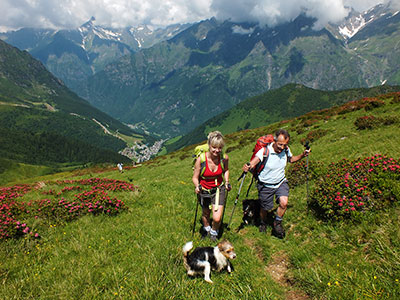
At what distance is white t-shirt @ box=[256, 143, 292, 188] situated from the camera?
267 inches

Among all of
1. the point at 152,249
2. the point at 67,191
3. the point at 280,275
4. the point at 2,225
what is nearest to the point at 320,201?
the point at 280,275

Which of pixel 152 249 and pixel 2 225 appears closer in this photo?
pixel 152 249

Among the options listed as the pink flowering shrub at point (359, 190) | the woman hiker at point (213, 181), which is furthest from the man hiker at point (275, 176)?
the pink flowering shrub at point (359, 190)

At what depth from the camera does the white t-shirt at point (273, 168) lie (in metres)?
6.79

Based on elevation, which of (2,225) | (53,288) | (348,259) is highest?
(2,225)

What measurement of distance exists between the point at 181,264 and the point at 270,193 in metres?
3.61

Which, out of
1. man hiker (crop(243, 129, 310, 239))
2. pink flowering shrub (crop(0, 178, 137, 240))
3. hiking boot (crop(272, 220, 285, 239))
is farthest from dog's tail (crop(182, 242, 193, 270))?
pink flowering shrub (crop(0, 178, 137, 240))

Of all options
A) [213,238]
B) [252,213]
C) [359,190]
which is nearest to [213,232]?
[213,238]

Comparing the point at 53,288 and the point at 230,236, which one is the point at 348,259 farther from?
the point at 53,288

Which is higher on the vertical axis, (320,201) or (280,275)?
(320,201)

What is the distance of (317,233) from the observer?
6.33m

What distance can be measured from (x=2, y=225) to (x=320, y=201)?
10420mm

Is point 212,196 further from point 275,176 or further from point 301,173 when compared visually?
point 301,173

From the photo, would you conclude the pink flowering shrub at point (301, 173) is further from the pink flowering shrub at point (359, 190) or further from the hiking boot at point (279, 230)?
the hiking boot at point (279, 230)
